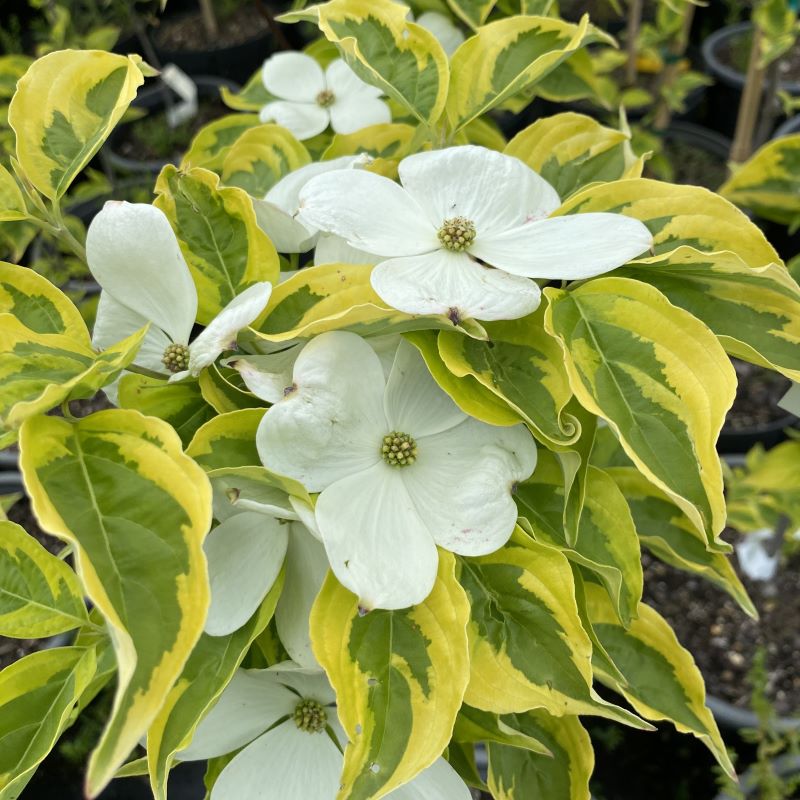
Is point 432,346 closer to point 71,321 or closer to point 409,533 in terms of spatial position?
point 409,533

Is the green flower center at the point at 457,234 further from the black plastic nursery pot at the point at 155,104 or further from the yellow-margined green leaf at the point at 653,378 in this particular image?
the black plastic nursery pot at the point at 155,104

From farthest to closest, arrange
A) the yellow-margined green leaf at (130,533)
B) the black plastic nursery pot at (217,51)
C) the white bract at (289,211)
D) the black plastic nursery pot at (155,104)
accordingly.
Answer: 1. the black plastic nursery pot at (217,51)
2. the black plastic nursery pot at (155,104)
3. the white bract at (289,211)
4. the yellow-margined green leaf at (130,533)

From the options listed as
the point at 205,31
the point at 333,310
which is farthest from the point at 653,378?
the point at 205,31

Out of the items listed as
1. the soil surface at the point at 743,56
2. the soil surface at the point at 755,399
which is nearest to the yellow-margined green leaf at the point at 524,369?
the soil surface at the point at 755,399

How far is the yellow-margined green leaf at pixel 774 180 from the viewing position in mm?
891

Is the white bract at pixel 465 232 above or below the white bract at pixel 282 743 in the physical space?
above

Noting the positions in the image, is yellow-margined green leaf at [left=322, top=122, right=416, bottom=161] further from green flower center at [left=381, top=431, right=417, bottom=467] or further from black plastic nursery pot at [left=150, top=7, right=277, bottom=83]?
black plastic nursery pot at [left=150, top=7, right=277, bottom=83]

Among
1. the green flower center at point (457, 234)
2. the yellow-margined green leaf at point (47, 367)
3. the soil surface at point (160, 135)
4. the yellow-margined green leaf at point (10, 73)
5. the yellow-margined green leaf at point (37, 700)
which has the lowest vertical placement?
the soil surface at point (160, 135)

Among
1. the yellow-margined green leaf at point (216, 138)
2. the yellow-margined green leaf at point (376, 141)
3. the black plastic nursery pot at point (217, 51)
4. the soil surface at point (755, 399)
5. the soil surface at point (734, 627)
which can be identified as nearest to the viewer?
the yellow-margined green leaf at point (376, 141)

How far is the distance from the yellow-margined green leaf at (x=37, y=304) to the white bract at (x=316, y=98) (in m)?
0.36

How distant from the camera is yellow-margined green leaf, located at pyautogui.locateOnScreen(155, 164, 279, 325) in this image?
22.2 inches

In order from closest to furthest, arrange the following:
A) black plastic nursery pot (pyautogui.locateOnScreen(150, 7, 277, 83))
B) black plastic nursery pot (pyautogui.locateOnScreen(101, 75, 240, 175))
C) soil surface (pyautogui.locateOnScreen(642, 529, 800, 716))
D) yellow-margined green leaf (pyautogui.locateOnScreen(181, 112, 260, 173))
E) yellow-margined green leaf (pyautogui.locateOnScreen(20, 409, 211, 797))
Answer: yellow-margined green leaf (pyautogui.locateOnScreen(20, 409, 211, 797)), yellow-margined green leaf (pyautogui.locateOnScreen(181, 112, 260, 173)), soil surface (pyautogui.locateOnScreen(642, 529, 800, 716)), black plastic nursery pot (pyautogui.locateOnScreen(101, 75, 240, 175)), black plastic nursery pot (pyautogui.locateOnScreen(150, 7, 277, 83))

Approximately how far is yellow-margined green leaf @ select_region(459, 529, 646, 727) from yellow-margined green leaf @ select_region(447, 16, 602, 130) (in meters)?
0.33

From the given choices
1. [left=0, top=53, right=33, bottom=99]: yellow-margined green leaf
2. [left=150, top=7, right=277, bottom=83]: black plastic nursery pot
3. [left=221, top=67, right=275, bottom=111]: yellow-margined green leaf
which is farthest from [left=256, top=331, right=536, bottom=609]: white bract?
[left=150, top=7, right=277, bottom=83]: black plastic nursery pot
